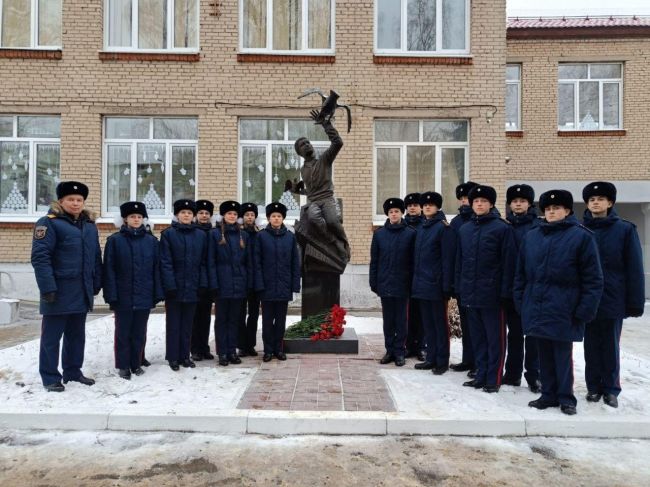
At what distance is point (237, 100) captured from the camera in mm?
11680

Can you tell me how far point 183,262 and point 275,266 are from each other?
107 centimetres

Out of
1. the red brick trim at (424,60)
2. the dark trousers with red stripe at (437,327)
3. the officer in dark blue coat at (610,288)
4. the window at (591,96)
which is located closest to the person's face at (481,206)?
the officer in dark blue coat at (610,288)

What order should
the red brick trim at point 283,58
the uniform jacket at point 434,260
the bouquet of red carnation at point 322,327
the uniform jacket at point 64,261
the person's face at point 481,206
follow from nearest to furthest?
the uniform jacket at point 64,261, the person's face at point 481,206, the uniform jacket at point 434,260, the bouquet of red carnation at point 322,327, the red brick trim at point 283,58

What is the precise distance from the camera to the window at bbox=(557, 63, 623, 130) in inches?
586

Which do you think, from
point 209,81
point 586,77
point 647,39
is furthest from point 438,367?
point 647,39

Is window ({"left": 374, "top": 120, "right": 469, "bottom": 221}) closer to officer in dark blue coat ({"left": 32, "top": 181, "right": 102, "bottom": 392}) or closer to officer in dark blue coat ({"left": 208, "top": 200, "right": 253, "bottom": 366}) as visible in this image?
officer in dark blue coat ({"left": 208, "top": 200, "right": 253, "bottom": 366})

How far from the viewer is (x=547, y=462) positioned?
381 cm

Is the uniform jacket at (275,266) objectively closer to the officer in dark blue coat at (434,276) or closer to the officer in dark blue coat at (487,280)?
the officer in dark blue coat at (434,276)

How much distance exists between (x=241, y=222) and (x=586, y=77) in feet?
42.0

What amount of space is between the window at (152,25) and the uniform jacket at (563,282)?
32.6 ft

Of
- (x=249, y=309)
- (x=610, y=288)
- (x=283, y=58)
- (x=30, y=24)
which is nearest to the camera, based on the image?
(x=610, y=288)

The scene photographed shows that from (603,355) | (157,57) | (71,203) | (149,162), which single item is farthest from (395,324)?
(157,57)

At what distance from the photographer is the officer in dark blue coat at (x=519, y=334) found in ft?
17.3

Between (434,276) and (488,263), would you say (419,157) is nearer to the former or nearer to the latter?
(434,276)
